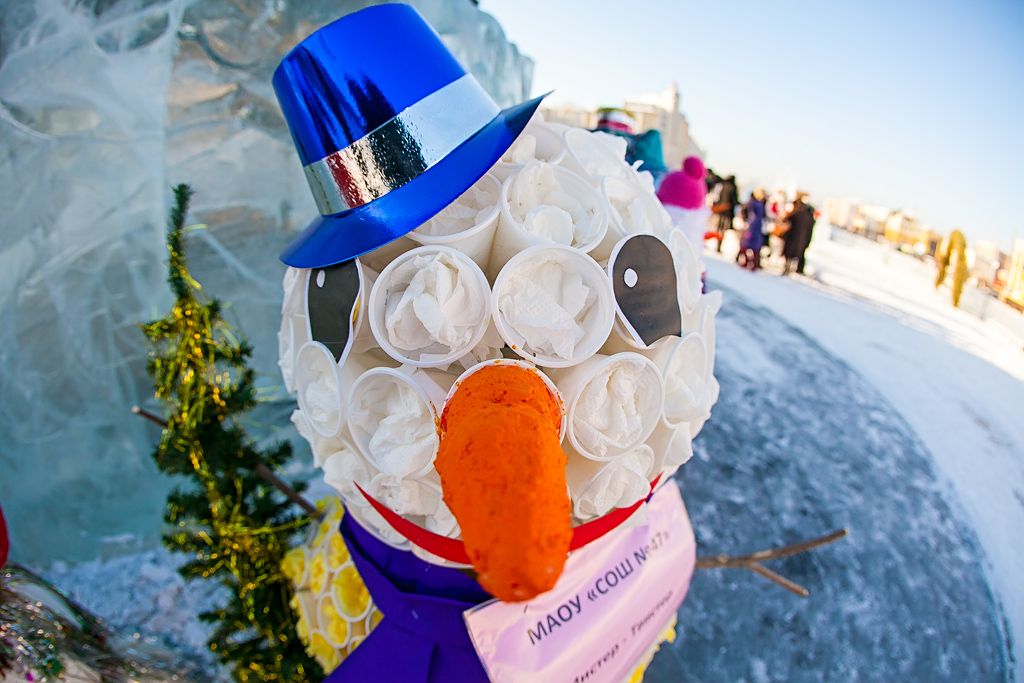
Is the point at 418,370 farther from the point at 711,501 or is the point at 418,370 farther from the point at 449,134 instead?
the point at 711,501

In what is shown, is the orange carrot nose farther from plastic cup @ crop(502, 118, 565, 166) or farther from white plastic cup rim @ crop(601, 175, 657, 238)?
plastic cup @ crop(502, 118, 565, 166)

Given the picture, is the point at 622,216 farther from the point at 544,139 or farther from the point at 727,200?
the point at 727,200

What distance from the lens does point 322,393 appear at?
0.78 m

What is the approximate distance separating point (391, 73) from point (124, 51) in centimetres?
111

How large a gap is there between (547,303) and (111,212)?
54.2 inches

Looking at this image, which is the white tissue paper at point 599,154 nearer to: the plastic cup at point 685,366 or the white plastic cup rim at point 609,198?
the white plastic cup rim at point 609,198

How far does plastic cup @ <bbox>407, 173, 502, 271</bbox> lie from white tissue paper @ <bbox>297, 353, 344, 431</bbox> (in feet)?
0.74

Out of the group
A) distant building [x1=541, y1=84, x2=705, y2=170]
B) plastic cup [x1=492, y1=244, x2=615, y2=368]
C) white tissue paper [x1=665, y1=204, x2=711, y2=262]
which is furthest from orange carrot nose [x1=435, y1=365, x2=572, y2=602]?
distant building [x1=541, y1=84, x2=705, y2=170]

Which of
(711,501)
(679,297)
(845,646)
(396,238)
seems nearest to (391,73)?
(396,238)

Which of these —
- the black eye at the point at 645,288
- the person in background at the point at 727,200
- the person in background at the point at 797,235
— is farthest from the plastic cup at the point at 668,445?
the person in background at the point at 727,200

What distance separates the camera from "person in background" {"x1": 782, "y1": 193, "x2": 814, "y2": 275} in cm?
379

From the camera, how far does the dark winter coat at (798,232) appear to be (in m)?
3.80

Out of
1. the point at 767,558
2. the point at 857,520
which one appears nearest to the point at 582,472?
the point at 767,558

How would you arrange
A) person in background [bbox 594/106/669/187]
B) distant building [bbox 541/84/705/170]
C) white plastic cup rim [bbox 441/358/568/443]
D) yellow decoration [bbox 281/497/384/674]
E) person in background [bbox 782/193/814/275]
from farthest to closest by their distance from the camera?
distant building [bbox 541/84/705/170], person in background [bbox 782/193/814/275], person in background [bbox 594/106/669/187], yellow decoration [bbox 281/497/384/674], white plastic cup rim [bbox 441/358/568/443]
